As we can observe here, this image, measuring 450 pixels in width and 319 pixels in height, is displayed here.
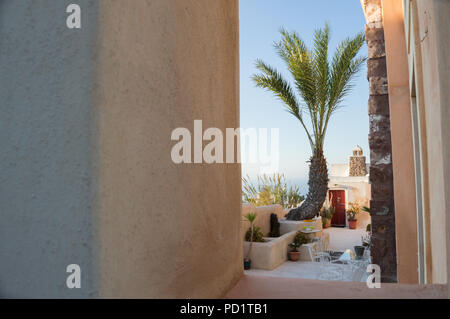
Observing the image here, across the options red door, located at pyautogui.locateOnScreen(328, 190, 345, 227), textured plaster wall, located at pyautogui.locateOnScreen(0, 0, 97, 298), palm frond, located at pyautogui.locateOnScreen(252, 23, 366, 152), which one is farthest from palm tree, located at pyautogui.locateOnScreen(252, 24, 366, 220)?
textured plaster wall, located at pyautogui.locateOnScreen(0, 0, 97, 298)

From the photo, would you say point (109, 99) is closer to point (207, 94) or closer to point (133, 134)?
point (133, 134)

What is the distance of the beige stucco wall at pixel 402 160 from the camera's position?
14.5 ft

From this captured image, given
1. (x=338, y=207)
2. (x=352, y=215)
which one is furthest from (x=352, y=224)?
(x=338, y=207)

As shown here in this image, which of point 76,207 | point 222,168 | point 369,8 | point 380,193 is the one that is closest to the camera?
point 76,207

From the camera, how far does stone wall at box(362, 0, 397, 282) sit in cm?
496

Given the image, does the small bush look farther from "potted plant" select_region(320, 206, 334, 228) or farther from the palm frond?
"potted plant" select_region(320, 206, 334, 228)

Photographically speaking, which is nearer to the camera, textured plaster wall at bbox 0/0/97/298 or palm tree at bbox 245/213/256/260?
textured plaster wall at bbox 0/0/97/298

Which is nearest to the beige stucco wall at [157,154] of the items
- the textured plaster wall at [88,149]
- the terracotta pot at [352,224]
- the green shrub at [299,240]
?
the textured plaster wall at [88,149]

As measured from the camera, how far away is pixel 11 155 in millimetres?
864

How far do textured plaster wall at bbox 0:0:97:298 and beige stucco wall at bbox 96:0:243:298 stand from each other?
0.14ft

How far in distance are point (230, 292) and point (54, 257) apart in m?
0.97

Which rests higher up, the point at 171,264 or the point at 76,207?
the point at 76,207

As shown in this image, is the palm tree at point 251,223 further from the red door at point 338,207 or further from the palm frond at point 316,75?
the red door at point 338,207

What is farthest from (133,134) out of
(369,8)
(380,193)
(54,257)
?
(369,8)
